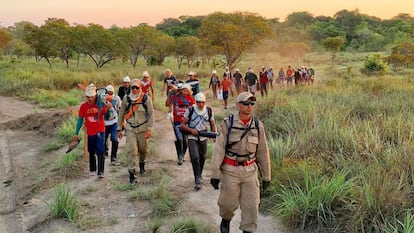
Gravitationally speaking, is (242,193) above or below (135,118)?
below

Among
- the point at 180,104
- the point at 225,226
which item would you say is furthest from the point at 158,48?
the point at 225,226

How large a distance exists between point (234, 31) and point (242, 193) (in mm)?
30780

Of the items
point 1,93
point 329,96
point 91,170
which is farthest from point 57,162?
point 1,93

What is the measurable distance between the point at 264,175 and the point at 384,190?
140 cm

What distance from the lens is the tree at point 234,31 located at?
34.4 meters

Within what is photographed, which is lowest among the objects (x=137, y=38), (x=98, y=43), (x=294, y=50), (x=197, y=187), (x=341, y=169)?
(x=197, y=187)

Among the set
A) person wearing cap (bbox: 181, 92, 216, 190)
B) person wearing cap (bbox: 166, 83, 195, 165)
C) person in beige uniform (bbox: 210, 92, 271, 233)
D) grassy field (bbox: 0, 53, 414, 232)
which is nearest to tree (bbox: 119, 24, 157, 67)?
grassy field (bbox: 0, 53, 414, 232)

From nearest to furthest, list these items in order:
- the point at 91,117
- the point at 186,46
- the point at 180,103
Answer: the point at 91,117
the point at 180,103
the point at 186,46

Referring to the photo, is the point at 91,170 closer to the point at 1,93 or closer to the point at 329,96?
the point at 329,96

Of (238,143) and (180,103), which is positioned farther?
(180,103)

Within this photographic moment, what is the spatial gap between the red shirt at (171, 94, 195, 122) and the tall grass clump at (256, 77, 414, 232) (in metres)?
1.61

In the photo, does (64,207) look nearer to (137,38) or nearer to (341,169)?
(341,169)

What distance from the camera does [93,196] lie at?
257 inches

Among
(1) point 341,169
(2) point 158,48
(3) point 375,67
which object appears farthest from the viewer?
(2) point 158,48
